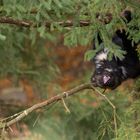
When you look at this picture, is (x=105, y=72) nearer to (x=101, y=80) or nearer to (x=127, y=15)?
(x=101, y=80)

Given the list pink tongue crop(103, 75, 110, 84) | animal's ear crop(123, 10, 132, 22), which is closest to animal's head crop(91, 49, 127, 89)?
pink tongue crop(103, 75, 110, 84)

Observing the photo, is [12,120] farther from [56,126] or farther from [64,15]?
[56,126]

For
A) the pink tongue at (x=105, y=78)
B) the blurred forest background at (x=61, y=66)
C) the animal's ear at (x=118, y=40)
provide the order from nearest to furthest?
the blurred forest background at (x=61, y=66)
the pink tongue at (x=105, y=78)
the animal's ear at (x=118, y=40)

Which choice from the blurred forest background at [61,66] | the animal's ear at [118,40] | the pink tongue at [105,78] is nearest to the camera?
the blurred forest background at [61,66]

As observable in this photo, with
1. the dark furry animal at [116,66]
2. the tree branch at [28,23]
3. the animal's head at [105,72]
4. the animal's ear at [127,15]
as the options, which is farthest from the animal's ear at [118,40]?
the tree branch at [28,23]

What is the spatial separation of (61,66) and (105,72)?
981 centimetres

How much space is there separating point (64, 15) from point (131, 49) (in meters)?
0.49

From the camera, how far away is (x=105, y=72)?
352 cm

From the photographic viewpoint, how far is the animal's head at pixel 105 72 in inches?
137

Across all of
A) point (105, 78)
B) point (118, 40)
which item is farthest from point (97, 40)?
point (118, 40)

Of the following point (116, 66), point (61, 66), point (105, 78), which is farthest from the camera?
point (61, 66)

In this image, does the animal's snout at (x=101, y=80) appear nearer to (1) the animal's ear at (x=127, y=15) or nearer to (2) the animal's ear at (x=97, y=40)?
(2) the animal's ear at (x=97, y=40)

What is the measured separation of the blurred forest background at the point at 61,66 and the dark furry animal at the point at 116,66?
94 mm

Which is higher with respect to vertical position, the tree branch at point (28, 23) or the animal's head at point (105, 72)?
the tree branch at point (28, 23)
